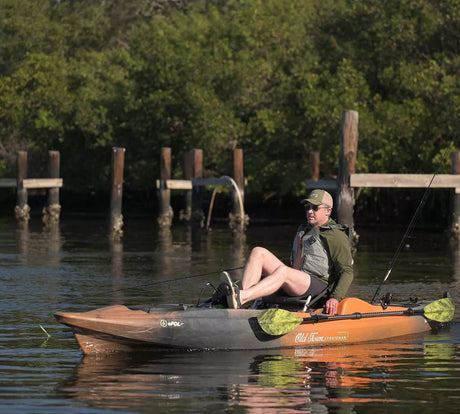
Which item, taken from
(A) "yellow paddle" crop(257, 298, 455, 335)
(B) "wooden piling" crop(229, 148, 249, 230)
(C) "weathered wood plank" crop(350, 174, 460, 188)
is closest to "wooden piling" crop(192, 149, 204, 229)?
(B) "wooden piling" crop(229, 148, 249, 230)

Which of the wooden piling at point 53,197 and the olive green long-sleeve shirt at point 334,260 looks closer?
the olive green long-sleeve shirt at point 334,260

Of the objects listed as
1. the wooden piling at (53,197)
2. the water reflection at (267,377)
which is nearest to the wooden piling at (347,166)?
the water reflection at (267,377)

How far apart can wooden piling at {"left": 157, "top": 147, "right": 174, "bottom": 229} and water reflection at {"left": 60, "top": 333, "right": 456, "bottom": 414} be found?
70.3 feet

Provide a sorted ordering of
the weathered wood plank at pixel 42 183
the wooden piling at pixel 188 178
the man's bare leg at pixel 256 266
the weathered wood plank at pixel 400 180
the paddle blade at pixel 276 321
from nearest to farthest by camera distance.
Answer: the paddle blade at pixel 276 321, the man's bare leg at pixel 256 266, the weathered wood plank at pixel 400 180, the wooden piling at pixel 188 178, the weathered wood plank at pixel 42 183

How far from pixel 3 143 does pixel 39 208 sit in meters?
3.00

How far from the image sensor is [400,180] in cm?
2338

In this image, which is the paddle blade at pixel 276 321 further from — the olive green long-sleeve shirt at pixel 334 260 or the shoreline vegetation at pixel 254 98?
the shoreline vegetation at pixel 254 98

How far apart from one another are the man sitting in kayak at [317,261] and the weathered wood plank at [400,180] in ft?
35.2

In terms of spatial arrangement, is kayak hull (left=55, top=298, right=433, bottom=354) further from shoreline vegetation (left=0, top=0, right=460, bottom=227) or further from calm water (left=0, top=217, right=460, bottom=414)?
shoreline vegetation (left=0, top=0, right=460, bottom=227)

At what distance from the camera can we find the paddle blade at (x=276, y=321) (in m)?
11.2

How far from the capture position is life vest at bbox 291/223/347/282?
463 inches

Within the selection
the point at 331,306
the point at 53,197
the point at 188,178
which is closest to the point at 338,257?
the point at 331,306

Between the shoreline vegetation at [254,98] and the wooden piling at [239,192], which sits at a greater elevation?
the shoreline vegetation at [254,98]

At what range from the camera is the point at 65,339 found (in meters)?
12.2
